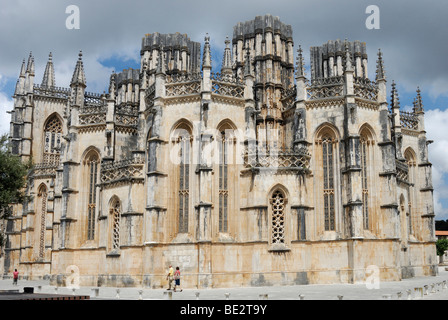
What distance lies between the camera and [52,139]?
60969 millimetres

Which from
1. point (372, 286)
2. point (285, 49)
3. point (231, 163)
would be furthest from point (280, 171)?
point (285, 49)

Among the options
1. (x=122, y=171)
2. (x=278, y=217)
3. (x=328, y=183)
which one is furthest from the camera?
(x=122, y=171)

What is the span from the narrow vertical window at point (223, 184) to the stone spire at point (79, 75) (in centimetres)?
1481

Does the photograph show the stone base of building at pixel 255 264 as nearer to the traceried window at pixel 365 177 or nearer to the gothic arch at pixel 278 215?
the gothic arch at pixel 278 215

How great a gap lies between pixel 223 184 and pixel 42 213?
26636 millimetres

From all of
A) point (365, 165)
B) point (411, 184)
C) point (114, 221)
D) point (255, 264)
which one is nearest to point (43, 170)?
point (114, 221)

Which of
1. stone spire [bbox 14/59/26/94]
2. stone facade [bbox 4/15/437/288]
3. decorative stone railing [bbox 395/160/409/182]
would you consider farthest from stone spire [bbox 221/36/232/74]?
stone spire [bbox 14/59/26/94]

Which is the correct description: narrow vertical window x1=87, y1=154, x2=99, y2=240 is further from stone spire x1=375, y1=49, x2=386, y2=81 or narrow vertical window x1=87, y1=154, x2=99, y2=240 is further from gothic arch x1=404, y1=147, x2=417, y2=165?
gothic arch x1=404, y1=147, x2=417, y2=165

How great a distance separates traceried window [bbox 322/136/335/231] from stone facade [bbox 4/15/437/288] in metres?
0.07

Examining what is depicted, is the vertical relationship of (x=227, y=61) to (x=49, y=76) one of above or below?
below

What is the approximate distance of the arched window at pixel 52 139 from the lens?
60.0 m

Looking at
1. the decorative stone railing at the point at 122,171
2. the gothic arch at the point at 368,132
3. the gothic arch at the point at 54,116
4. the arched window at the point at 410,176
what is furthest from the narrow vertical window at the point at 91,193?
the arched window at the point at 410,176

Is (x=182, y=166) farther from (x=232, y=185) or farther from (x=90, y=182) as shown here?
(x=90, y=182)
